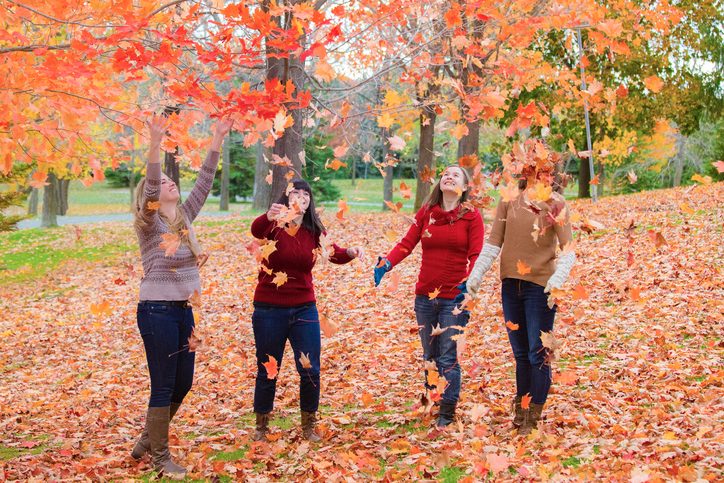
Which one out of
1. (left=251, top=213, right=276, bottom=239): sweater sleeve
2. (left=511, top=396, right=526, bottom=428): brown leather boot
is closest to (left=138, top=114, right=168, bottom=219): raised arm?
(left=251, top=213, right=276, bottom=239): sweater sleeve

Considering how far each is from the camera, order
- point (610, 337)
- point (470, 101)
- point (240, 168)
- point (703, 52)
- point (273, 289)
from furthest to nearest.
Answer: point (240, 168) < point (703, 52) < point (610, 337) < point (470, 101) < point (273, 289)

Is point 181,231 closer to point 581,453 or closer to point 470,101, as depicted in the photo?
point 581,453

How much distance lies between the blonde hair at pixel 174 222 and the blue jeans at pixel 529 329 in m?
2.21

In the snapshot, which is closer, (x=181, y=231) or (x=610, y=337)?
(x=181, y=231)

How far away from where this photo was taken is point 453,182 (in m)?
5.39

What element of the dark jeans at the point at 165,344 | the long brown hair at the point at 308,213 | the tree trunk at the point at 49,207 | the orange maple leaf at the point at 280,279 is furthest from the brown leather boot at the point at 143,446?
the tree trunk at the point at 49,207

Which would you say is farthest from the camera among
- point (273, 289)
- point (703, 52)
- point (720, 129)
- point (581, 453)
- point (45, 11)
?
point (720, 129)

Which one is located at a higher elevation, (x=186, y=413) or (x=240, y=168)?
(x=240, y=168)

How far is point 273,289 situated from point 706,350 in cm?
437

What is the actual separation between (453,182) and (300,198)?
1.17 meters

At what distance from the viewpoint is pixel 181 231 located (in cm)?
480

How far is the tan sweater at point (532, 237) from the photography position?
493 cm

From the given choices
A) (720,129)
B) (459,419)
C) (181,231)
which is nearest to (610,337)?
(459,419)

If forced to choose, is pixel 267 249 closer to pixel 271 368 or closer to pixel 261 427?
pixel 271 368
